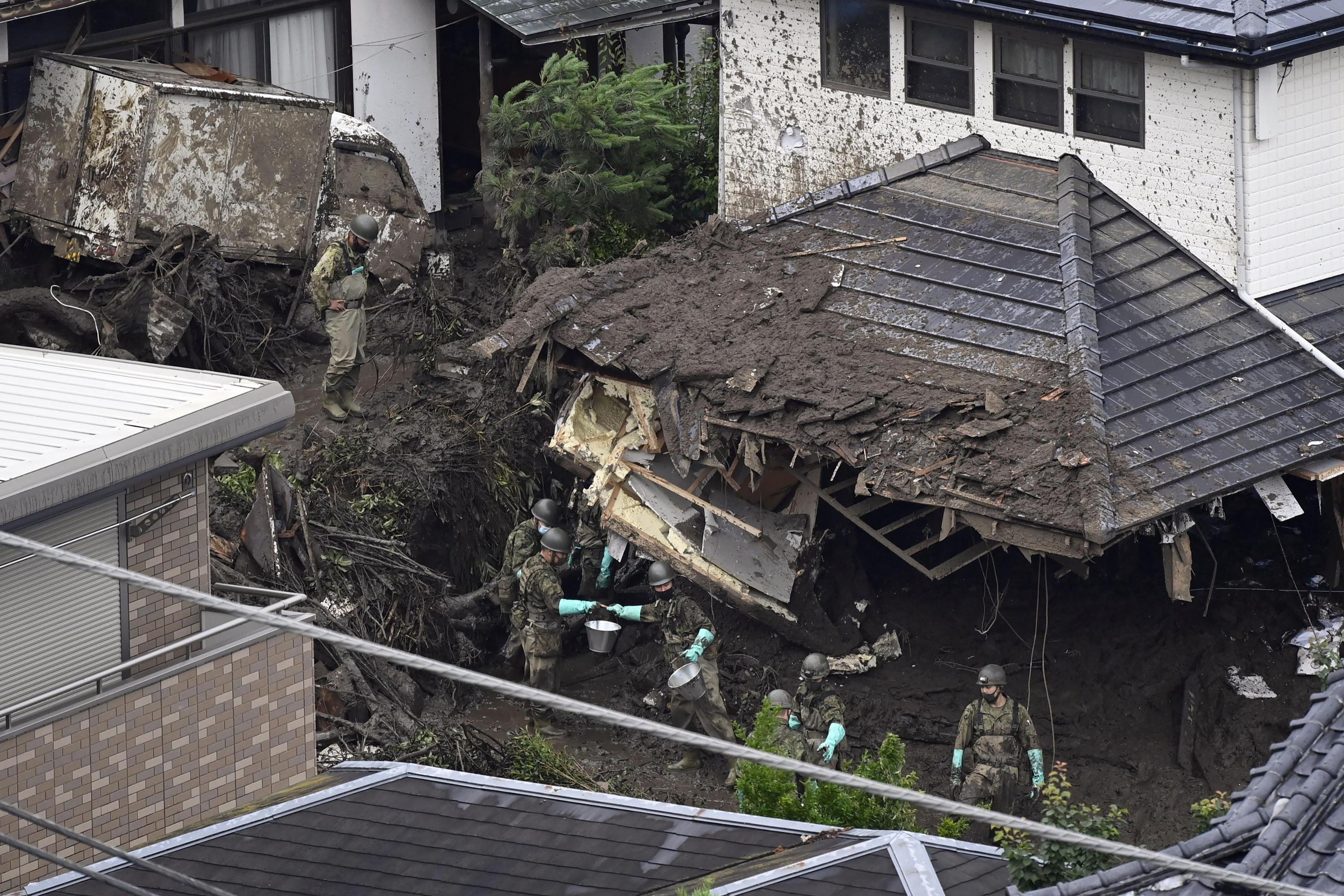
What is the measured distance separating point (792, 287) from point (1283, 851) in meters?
9.30

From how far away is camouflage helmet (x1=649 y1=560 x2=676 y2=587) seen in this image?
52.4ft

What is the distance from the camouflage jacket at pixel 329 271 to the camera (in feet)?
59.5

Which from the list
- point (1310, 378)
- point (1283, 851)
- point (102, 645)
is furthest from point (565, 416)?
point (1283, 851)

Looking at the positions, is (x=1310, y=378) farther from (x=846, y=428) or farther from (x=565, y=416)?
(x=565, y=416)

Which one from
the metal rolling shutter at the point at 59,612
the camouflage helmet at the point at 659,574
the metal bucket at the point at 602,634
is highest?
the metal rolling shutter at the point at 59,612

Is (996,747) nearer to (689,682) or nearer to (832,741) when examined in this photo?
(832,741)

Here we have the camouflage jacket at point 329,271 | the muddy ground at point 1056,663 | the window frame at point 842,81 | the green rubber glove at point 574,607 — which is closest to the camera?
the muddy ground at point 1056,663

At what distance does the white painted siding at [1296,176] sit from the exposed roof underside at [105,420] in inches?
346

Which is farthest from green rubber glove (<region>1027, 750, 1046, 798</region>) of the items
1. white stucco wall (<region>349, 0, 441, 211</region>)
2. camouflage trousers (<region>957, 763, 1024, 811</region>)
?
white stucco wall (<region>349, 0, 441, 211</region>)

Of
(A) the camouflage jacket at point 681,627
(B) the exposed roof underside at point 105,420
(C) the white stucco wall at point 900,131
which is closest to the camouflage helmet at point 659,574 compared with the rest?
(A) the camouflage jacket at point 681,627

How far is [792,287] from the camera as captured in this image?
16641 millimetres

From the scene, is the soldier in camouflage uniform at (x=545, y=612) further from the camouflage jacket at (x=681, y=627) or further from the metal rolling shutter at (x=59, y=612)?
the metal rolling shutter at (x=59, y=612)

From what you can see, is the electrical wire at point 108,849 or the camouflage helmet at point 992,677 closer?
the electrical wire at point 108,849

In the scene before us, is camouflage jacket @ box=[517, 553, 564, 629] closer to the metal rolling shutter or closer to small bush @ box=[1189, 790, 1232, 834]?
small bush @ box=[1189, 790, 1232, 834]
